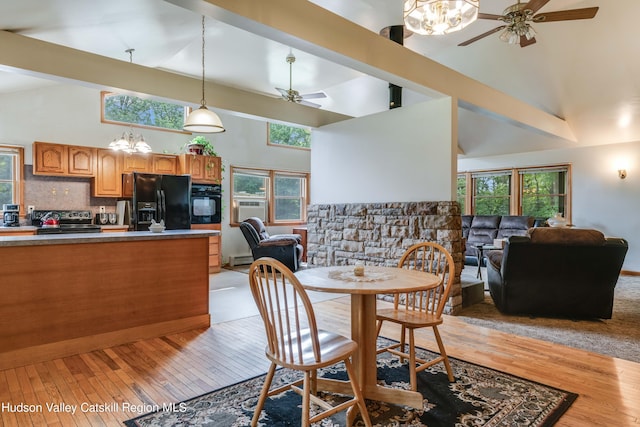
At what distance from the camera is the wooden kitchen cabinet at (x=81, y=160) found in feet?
18.9

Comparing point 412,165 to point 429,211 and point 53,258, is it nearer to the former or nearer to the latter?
point 429,211

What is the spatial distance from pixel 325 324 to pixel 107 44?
3.90m

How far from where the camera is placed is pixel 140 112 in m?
6.76

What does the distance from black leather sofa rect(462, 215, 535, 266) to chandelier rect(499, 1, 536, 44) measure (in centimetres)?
405

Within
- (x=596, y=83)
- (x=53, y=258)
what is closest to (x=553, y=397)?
(x=53, y=258)

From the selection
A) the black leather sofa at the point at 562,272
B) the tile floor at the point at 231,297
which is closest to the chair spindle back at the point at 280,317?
the tile floor at the point at 231,297

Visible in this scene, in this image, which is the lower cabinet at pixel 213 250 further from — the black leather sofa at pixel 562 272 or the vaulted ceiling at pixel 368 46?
the black leather sofa at pixel 562 272

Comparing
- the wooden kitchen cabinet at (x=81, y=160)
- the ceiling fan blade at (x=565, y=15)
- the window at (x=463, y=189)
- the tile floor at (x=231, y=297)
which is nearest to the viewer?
the ceiling fan blade at (x=565, y=15)

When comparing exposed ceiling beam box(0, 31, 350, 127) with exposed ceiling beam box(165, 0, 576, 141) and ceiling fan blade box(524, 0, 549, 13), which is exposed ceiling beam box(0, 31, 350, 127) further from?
Result: ceiling fan blade box(524, 0, 549, 13)

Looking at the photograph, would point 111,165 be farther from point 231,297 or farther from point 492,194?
point 492,194

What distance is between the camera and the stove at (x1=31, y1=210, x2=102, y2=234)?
537 cm

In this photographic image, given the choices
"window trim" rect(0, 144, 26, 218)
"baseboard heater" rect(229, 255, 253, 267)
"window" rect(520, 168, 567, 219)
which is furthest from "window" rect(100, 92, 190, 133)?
"window" rect(520, 168, 567, 219)

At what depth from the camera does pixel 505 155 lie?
8.30 m

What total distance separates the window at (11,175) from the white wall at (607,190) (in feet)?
30.5
